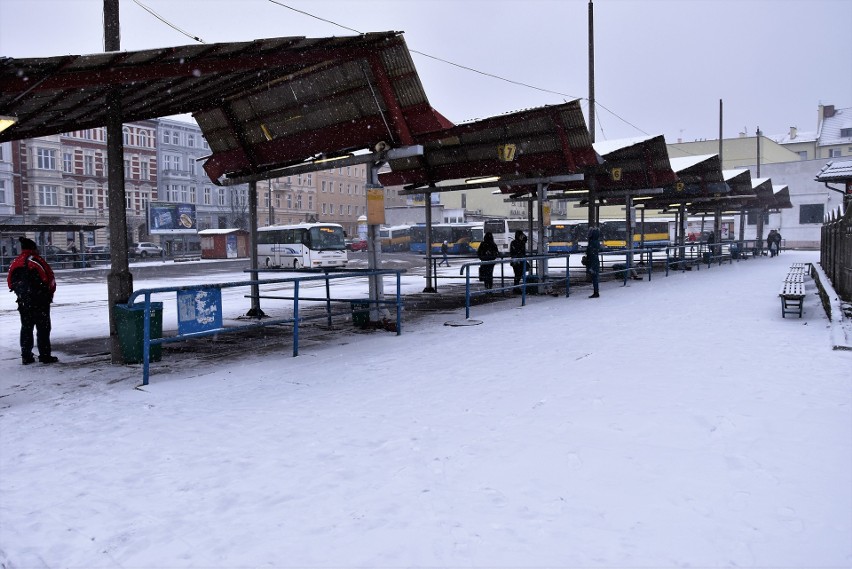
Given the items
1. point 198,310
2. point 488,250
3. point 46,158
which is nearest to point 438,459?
point 198,310

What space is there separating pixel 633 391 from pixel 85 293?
63.2ft

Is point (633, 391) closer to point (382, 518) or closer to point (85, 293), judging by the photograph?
point (382, 518)

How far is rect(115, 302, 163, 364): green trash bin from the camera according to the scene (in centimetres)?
825

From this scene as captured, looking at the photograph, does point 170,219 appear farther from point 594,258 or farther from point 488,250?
point 594,258

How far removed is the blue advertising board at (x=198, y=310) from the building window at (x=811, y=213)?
60796mm

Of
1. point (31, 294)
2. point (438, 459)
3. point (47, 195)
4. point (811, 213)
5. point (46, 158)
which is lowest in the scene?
point (438, 459)

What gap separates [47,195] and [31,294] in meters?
53.1

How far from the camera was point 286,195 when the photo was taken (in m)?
74.4

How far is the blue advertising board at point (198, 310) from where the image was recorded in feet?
25.7

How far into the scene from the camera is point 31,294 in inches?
342

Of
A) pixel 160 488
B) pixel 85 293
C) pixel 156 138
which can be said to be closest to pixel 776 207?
pixel 85 293

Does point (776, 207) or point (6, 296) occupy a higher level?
point (776, 207)

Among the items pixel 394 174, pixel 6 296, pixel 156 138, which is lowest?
pixel 6 296

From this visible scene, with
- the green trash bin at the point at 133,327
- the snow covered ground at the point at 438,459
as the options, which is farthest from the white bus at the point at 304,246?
the snow covered ground at the point at 438,459
